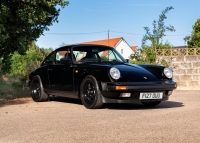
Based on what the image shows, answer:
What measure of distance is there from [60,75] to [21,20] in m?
2.57

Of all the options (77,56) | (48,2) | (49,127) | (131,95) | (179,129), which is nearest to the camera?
(179,129)

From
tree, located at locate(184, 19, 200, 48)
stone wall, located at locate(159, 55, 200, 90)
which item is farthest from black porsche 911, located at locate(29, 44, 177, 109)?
tree, located at locate(184, 19, 200, 48)

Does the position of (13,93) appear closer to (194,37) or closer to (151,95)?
(151,95)

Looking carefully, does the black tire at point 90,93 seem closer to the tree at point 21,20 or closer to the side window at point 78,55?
the side window at point 78,55

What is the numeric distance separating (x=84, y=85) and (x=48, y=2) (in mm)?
3446

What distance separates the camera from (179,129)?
4883 mm

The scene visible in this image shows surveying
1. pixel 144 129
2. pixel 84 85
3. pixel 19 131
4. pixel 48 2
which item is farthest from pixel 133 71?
pixel 48 2

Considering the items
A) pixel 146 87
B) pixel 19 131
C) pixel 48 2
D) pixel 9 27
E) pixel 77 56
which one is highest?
pixel 48 2

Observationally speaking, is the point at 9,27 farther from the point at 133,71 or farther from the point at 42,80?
the point at 133,71

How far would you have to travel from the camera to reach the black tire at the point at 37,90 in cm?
899

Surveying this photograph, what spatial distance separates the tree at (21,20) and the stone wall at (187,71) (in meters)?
5.63

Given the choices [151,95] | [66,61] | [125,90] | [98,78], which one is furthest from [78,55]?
[151,95]

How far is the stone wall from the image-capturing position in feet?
46.1

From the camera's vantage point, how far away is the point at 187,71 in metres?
14.2
